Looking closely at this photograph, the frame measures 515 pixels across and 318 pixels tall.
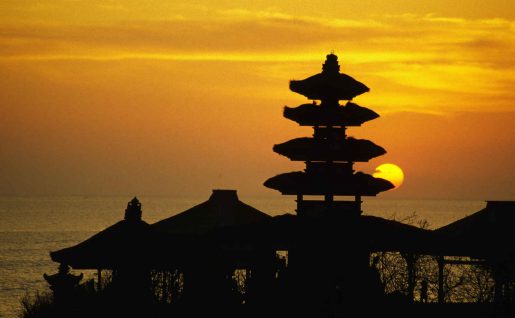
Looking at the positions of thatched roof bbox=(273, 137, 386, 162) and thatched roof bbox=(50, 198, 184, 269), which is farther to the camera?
thatched roof bbox=(273, 137, 386, 162)

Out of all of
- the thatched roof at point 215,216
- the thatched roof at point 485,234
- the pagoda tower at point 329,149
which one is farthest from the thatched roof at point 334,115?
the thatched roof at point 215,216

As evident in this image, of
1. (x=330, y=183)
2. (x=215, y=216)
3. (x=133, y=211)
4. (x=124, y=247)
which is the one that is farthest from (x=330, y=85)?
(x=124, y=247)

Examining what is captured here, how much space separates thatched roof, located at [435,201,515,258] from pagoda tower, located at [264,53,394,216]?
2.20 m

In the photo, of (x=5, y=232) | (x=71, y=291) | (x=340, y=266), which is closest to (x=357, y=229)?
(x=340, y=266)

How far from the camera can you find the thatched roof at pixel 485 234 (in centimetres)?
2500

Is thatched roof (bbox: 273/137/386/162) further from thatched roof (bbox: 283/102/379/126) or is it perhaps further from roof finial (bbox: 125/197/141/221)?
roof finial (bbox: 125/197/141/221)

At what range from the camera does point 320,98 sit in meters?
27.1

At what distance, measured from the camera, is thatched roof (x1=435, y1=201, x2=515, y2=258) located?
82.0 feet

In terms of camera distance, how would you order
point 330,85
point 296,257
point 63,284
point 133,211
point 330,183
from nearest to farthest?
point 133,211
point 63,284
point 296,257
point 330,183
point 330,85

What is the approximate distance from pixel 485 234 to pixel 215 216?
7.78 metres

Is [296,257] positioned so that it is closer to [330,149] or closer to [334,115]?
[330,149]

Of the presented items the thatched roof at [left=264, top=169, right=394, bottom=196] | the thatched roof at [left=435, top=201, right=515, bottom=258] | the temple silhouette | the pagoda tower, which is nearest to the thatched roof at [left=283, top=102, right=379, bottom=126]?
the pagoda tower

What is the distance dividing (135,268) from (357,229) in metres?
4.81

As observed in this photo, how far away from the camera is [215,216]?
30.5 meters
